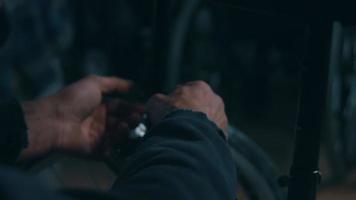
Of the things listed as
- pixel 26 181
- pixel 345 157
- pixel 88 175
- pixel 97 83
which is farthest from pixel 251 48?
pixel 26 181

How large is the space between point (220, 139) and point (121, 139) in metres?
0.49

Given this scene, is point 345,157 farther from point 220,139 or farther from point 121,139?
point 220,139

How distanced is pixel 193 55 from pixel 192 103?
2535 mm

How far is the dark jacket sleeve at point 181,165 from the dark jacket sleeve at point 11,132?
15.6 inches

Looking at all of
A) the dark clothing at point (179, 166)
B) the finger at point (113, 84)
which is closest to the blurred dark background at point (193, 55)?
the finger at point (113, 84)

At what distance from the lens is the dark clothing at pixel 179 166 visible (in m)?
1.13

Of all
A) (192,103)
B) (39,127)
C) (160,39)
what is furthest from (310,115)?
(39,127)

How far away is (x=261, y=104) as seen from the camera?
5.93 m

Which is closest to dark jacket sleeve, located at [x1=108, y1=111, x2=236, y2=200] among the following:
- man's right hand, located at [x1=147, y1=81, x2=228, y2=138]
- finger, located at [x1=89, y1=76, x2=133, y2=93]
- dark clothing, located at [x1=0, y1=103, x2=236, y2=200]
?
dark clothing, located at [x1=0, y1=103, x2=236, y2=200]

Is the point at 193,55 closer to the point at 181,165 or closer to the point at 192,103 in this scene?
the point at 192,103

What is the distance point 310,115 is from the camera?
1435mm

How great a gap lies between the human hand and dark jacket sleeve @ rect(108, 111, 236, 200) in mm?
489

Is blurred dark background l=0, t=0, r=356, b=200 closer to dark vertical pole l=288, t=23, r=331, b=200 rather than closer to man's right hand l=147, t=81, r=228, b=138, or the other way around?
man's right hand l=147, t=81, r=228, b=138

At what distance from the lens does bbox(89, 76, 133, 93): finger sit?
1870 mm
